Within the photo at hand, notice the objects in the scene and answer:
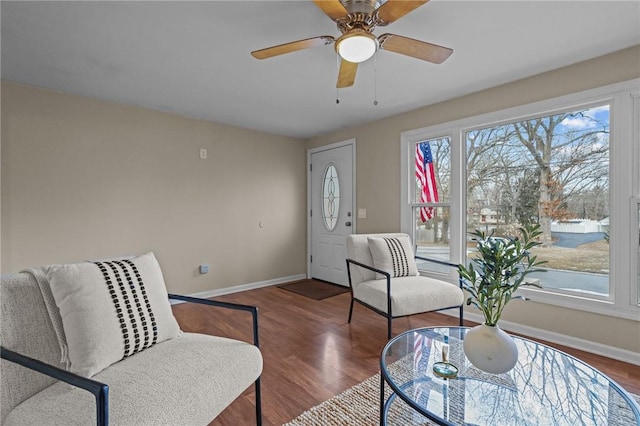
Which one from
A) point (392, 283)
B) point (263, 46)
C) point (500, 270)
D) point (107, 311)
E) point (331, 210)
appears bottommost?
point (392, 283)

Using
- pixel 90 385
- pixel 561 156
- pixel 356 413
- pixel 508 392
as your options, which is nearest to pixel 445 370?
pixel 508 392

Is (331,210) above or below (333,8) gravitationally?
below

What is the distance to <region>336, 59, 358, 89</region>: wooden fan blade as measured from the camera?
194 cm

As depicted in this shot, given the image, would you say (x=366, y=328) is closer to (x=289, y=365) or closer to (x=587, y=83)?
(x=289, y=365)

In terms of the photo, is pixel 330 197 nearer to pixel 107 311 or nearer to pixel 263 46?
pixel 263 46

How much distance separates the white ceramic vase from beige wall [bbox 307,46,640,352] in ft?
5.55

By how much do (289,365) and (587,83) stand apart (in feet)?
10.2

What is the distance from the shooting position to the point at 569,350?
2.38 metres

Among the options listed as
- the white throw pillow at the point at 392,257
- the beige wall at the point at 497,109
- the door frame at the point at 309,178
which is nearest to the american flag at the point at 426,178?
the beige wall at the point at 497,109

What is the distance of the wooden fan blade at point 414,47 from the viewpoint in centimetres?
170

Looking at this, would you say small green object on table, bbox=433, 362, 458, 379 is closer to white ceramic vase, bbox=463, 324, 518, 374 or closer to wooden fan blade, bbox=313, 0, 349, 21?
white ceramic vase, bbox=463, 324, 518, 374

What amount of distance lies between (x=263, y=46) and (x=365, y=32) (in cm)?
90

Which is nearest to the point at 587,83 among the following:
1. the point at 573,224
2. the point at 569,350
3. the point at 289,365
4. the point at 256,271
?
the point at 573,224

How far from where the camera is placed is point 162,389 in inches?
41.7
